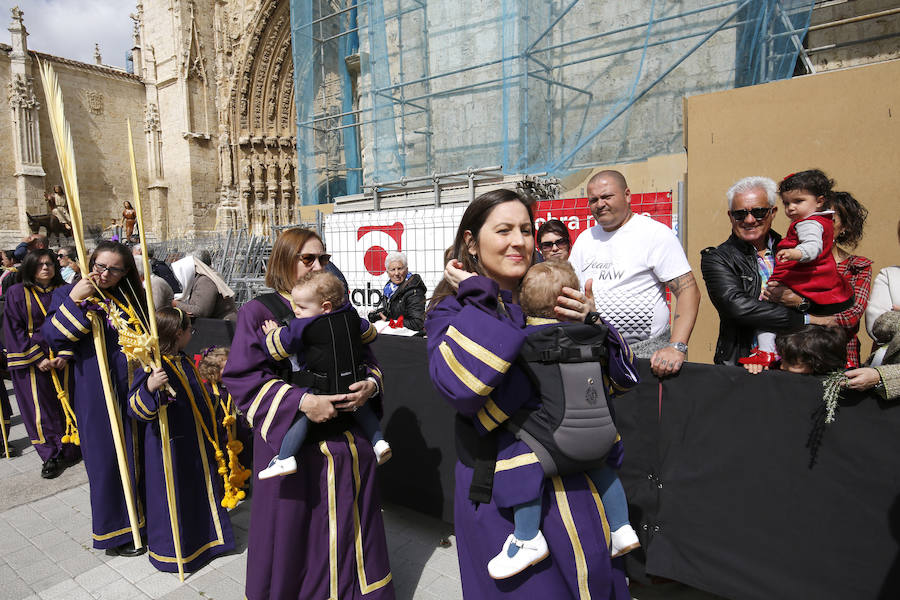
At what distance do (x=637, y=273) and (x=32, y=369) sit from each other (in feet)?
18.0

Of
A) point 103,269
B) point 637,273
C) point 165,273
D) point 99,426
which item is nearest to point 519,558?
point 637,273

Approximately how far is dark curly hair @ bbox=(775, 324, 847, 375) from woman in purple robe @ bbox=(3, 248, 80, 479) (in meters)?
5.64

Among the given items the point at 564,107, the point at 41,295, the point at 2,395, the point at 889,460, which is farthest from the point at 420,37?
the point at 889,460

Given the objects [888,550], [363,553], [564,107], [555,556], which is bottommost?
[363,553]

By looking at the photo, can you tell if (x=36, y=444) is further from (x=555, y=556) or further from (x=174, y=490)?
(x=555, y=556)

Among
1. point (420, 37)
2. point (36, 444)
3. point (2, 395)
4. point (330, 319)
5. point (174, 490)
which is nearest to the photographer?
point (330, 319)

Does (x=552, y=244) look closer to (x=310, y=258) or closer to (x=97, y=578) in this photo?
(x=310, y=258)

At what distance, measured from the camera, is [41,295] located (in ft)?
16.4

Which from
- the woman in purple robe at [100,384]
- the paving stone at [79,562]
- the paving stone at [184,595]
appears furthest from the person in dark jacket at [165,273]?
the paving stone at [184,595]

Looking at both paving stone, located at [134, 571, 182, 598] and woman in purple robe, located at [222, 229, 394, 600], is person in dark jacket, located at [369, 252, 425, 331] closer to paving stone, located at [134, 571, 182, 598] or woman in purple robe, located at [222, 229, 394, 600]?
woman in purple robe, located at [222, 229, 394, 600]

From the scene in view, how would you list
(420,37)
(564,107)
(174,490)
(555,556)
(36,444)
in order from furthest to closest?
(420,37) → (564,107) → (36,444) → (174,490) → (555,556)

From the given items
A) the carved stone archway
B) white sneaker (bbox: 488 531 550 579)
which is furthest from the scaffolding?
the carved stone archway

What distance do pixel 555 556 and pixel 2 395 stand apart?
21.8ft

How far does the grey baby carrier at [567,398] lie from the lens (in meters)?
1.47
